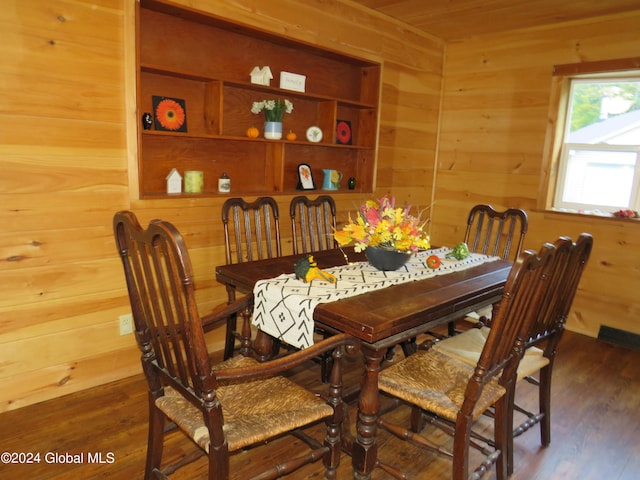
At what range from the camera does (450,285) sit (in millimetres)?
2076

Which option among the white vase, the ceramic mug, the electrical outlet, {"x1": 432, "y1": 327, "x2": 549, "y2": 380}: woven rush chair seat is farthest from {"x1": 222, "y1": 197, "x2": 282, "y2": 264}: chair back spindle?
{"x1": 432, "y1": 327, "x2": 549, "y2": 380}: woven rush chair seat

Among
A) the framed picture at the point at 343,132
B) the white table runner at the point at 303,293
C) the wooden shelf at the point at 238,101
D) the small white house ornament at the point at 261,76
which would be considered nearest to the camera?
the white table runner at the point at 303,293

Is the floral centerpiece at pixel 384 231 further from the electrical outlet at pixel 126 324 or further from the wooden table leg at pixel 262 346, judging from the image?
the electrical outlet at pixel 126 324

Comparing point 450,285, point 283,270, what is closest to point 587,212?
point 450,285

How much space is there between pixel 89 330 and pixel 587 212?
139 inches

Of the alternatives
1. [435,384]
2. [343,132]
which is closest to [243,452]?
[435,384]

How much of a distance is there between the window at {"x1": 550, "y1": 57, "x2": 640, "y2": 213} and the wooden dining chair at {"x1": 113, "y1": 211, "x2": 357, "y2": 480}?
2920 millimetres

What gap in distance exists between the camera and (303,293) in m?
1.85

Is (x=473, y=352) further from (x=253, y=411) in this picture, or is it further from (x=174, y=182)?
(x=174, y=182)

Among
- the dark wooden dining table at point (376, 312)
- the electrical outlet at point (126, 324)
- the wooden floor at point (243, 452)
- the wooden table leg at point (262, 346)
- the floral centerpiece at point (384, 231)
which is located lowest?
the wooden floor at point (243, 452)

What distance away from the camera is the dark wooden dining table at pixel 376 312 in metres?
1.63

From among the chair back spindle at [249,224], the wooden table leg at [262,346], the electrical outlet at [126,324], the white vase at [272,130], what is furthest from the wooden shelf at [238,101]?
the wooden table leg at [262,346]

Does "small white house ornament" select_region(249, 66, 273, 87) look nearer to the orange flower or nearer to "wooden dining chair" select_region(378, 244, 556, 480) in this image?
the orange flower

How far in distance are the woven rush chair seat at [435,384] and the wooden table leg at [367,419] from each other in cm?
13
